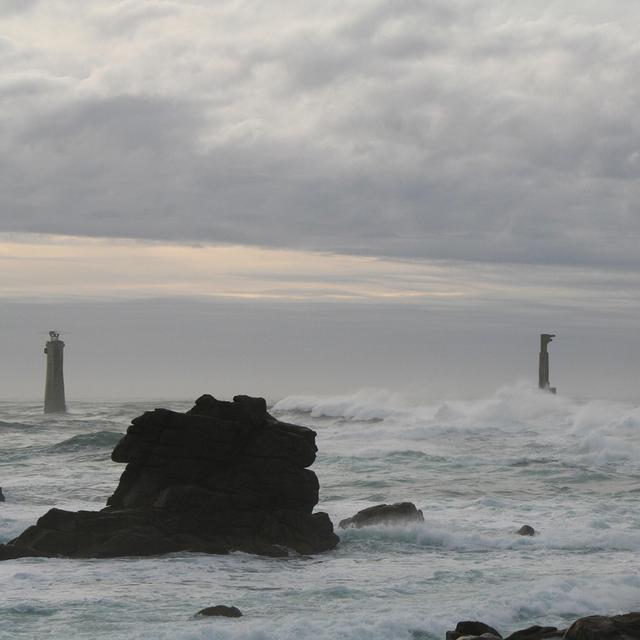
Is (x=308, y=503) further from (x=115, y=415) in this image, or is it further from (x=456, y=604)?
(x=115, y=415)

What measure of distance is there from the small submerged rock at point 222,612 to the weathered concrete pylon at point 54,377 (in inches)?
2473

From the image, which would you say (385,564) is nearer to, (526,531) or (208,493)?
(208,493)

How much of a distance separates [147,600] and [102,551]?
13.5ft

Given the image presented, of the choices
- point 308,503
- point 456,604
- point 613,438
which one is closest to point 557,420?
point 613,438

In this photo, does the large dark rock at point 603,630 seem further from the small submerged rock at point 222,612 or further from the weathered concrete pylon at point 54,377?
the weathered concrete pylon at point 54,377

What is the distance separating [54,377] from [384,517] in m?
56.3

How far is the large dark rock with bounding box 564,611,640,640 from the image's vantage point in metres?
15.9

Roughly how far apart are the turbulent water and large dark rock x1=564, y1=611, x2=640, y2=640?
283 cm

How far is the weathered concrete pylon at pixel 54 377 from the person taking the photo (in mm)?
79688

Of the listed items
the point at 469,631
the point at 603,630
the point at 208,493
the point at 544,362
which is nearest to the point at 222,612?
the point at 469,631

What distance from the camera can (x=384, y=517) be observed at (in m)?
28.7

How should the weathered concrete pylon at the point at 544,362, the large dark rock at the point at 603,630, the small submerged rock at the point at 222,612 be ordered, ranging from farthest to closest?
the weathered concrete pylon at the point at 544,362 < the small submerged rock at the point at 222,612 < the large dark rock at the point at 603,630

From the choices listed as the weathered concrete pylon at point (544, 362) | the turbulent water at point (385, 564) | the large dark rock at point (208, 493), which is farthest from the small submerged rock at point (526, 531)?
the weathered concrete pylon at point (544, 362)

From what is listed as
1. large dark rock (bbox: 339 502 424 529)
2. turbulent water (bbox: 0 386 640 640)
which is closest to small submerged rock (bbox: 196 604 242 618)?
turbulent water (bbox: 0 386 640 640)
